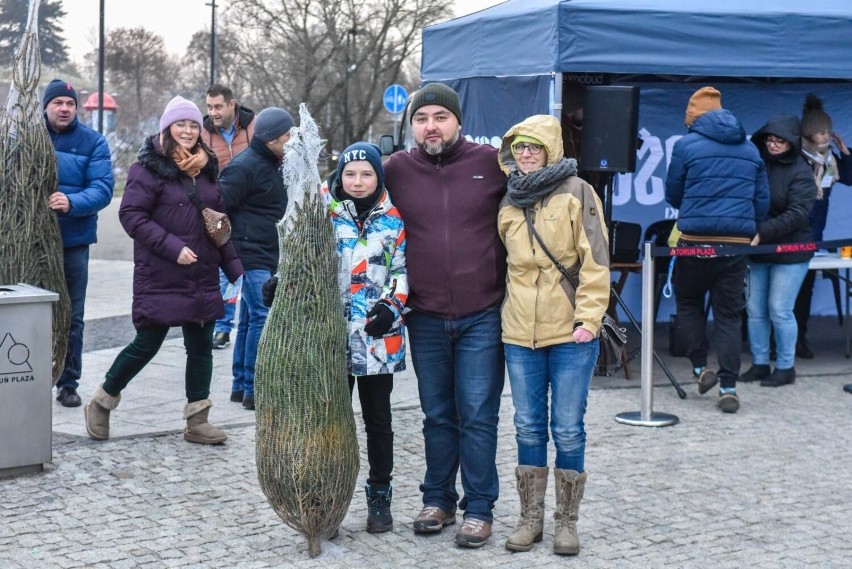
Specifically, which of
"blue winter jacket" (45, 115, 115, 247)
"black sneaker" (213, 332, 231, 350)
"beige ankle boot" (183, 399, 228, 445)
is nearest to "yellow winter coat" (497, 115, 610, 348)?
"beige ankle boot" (183, 399, 228, 445)

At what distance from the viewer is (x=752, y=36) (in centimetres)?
797

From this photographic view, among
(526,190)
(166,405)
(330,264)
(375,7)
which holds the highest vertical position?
(375,7)

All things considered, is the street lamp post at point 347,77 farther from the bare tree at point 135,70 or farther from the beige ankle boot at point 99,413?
the beige ankle boot at point 99,413

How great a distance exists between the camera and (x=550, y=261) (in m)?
4.56

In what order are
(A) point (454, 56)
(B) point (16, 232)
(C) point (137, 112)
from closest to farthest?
(B) point (16, 232) < (A) point (454, 56) < (C) point (137, 112)

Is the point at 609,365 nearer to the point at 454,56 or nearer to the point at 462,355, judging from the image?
the point at 454,56

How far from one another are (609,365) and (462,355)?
4.00 m

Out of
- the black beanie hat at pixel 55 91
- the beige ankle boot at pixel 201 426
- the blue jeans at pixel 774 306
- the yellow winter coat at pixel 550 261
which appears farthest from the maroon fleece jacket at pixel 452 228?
the blue jeans at pixel 774 306

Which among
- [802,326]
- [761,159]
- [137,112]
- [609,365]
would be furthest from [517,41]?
[137,112]

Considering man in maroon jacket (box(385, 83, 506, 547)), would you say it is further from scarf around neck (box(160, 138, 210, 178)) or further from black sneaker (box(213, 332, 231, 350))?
black sneaker (box(213, 332, 231, 350))

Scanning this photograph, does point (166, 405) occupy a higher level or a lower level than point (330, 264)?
lower

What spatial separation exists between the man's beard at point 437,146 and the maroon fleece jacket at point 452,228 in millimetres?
24

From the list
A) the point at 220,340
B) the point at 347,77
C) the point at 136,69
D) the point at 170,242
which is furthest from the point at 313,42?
the point at 170,242

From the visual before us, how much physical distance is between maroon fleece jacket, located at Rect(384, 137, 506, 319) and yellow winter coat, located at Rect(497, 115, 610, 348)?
0.11 m
